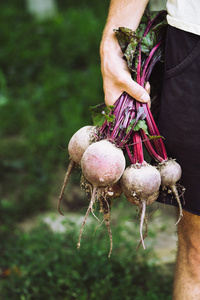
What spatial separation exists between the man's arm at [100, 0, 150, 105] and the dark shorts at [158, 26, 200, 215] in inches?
5.1

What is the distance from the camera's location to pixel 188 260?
188cm

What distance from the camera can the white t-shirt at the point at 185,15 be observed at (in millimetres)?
1589

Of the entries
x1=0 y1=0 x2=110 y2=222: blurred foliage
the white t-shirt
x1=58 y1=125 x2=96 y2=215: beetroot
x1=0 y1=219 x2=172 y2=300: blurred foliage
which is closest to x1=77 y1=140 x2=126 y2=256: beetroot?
x1=58 y1=125 x2=96 y2=215: beetroot

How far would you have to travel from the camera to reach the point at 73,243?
3088mm

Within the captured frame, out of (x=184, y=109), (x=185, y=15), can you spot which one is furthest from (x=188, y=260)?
(x=185, y=15)

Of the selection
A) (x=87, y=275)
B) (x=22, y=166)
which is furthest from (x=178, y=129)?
(x=22, y=166)

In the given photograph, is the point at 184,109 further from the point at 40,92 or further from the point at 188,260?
Result: the point at 40,92

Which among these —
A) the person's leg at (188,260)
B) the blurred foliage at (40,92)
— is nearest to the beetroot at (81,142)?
the person's leg at (188,260)

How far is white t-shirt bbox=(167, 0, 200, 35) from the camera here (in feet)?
5.21

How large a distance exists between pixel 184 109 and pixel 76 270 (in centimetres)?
164

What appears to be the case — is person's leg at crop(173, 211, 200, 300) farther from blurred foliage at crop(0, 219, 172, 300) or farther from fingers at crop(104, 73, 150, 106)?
blurred foliage at crop(0, 219, 172, 300)

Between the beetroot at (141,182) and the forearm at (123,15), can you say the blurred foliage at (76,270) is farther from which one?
the forearm at (123,15)

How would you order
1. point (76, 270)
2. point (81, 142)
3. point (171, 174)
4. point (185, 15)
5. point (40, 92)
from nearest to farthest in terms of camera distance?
point (185, 15) < point (171, 174) < point (81, 142) < point (76, 270) < point (40, 92)

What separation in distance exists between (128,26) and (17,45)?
5.27 m
